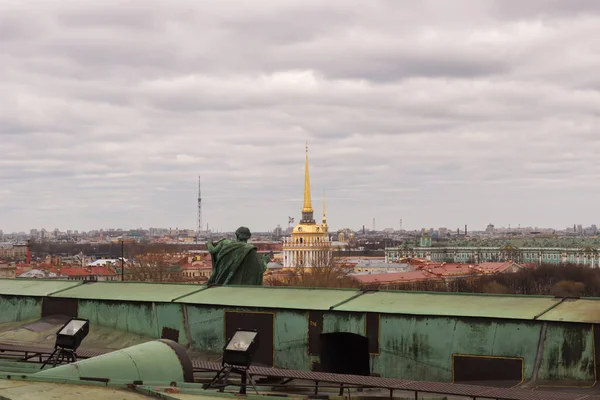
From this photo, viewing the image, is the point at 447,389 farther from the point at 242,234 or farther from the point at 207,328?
the point at 242,234

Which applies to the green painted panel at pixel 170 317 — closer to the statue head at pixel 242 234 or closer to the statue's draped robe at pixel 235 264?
the statue's draped robe at pixel 235 264

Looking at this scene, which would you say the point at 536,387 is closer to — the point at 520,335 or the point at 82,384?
the point at 520,335

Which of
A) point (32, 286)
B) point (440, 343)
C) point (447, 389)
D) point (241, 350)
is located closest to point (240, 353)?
point (241, 350)

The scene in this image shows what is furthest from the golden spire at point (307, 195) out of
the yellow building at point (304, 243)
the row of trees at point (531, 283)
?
the row of trees at point (531, 283)

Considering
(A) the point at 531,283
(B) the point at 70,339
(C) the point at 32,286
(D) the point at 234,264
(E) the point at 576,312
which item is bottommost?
(A) the point at 531,283

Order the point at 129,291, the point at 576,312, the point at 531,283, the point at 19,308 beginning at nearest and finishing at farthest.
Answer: the point at 576,312 → the point at 129,291 → the point at 19,308 → the point at 531,283

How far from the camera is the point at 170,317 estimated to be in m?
16.9

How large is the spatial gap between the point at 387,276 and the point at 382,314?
11839 centimetres

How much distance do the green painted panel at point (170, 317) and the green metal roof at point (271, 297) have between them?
170 millimetres

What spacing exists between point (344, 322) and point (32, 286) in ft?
25.0

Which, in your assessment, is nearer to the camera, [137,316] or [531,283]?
[137,316]

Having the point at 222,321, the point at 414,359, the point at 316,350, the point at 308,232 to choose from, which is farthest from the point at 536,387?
the point at 308,232

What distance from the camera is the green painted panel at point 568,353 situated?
520 inches

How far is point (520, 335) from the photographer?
13.8 meters
